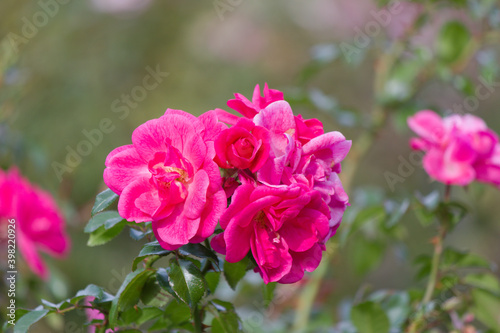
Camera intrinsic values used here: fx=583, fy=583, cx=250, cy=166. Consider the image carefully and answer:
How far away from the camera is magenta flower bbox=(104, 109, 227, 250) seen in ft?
1.66

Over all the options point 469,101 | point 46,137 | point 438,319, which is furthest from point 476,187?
point 46,137

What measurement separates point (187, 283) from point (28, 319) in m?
0.17

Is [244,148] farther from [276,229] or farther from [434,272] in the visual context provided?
[434,272]

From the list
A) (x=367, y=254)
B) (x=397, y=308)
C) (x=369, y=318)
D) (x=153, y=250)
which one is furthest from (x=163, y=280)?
(x=367, y=254)

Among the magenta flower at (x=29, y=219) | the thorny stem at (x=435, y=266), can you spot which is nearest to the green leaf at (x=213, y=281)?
the thorny stem at (x=435, y=266)

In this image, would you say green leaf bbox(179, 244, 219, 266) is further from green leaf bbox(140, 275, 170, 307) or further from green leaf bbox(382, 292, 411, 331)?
green leaf bbox(382, 292, 411, 331)

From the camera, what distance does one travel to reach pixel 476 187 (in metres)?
0.99

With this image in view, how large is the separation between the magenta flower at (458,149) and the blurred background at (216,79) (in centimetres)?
25

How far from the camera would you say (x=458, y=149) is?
0.86 m

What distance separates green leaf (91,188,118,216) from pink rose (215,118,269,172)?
0.12m

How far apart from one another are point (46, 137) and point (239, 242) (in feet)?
5.37

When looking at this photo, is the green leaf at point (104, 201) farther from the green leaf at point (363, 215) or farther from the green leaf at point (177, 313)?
the green leaf at point (363, 215)

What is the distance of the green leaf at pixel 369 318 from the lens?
77cm

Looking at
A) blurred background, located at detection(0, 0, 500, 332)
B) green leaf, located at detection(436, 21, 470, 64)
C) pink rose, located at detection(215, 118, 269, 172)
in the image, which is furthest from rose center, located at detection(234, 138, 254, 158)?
green leaf, located at detection(436, 21, 470, 64)
